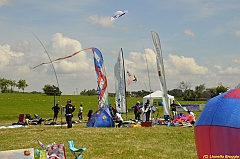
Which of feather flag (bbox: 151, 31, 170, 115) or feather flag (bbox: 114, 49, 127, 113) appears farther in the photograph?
feather flag (bbox: 114, 49, 127, 113)

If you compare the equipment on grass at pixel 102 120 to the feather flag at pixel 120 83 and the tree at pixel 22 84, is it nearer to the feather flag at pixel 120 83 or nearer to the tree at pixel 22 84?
the feather flag at pixel 120 83

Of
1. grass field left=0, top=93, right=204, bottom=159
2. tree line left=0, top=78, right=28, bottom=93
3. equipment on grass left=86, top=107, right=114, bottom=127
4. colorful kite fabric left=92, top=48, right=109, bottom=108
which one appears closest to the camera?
grass field left=0, top=93, right=204, bottom=159

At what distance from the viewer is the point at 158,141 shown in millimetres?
16391

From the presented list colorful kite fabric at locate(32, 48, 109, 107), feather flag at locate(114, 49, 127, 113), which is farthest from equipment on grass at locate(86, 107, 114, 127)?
feather flag at locate(114, 49, 127, 113)

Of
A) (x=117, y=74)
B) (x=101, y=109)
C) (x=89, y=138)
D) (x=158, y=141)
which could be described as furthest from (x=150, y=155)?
(x=117, y=74)

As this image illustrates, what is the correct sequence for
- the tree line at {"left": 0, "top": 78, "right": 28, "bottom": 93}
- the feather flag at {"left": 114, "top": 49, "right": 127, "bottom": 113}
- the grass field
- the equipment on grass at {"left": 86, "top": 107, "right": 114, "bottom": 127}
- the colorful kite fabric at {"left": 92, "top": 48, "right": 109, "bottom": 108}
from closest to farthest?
the grass field, the equipment on grass at {"left": 86, "top": 107, "right": 114, "bottom": 127}, the colorful kite fabric at {"left": 92, "top": 48, "right": 109, "bottom": 108}, the feather flag at {"left": 114, "top": 49, "right": 127, "bottom": 113}, the tree line at {"left": 0, "top": 78, "right": 28, "bottom": 93}

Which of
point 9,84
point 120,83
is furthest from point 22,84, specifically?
point 120,83

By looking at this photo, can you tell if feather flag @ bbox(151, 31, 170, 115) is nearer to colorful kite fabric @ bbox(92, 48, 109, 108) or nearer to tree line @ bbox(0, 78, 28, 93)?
colorful kite fabric @ bbox(92, 48, 109, 108)

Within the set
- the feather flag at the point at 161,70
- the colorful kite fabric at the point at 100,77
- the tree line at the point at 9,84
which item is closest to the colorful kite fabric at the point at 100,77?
the colorful kite fabric at the point at 100,77

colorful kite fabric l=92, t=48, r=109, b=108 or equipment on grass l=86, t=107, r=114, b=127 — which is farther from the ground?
colorful kite fabric l=92, t=48, r=109, b=108

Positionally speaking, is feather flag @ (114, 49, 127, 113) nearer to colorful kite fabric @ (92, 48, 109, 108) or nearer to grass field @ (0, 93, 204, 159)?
colorful kite fabric @ (92, 48, 109, 108)

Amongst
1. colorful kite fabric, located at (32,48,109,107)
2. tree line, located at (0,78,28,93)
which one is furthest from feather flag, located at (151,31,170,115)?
tree line, located at (0,78,28,93)

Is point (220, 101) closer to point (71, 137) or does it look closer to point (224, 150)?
point (224, 150)

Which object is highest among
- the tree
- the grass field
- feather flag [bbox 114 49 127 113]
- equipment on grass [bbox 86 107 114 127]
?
the tree
